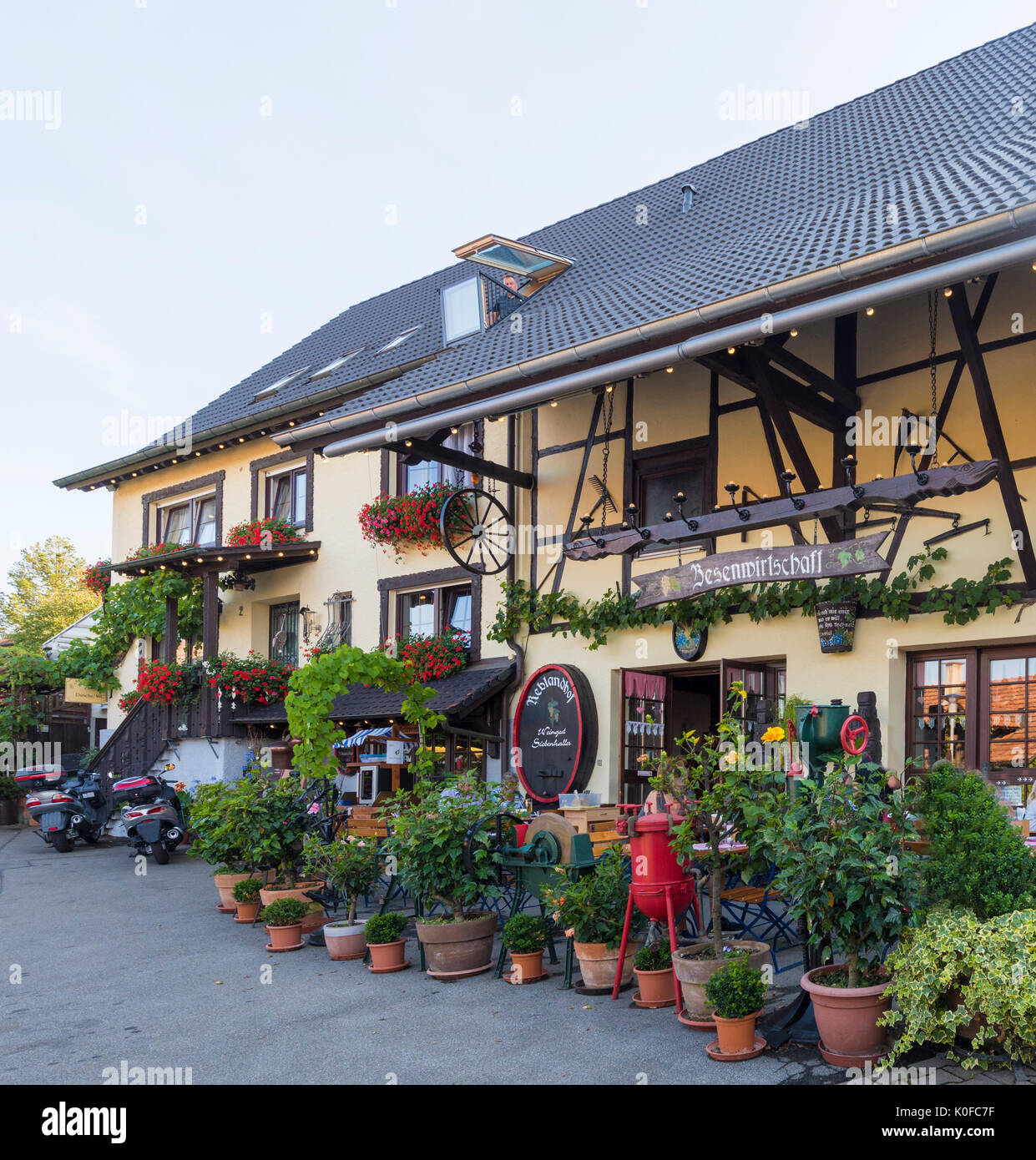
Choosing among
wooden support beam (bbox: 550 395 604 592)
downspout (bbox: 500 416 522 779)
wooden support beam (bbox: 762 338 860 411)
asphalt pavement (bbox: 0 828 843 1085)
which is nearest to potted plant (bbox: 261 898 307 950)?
asphalt pavement (bbox: 0 828 843 1085)

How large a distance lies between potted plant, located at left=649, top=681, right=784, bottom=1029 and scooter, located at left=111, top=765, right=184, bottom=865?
32.4 feet

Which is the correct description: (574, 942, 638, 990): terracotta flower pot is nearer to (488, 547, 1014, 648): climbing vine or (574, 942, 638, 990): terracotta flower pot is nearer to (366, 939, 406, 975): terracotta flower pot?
(366, 939, 406, 975): terracotta flower pot

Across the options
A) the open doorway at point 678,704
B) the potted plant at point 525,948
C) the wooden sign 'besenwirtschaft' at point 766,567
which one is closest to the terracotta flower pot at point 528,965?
the potted plant at point 525,948

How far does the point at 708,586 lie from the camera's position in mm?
8562

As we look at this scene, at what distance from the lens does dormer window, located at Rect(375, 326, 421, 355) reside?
53.3 feet

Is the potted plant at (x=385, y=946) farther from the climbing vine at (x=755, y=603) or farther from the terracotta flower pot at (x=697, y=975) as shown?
the climbing vine at (x=755, y=603)

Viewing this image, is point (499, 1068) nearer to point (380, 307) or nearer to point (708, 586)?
point (708, 586)

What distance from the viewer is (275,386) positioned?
706 inches

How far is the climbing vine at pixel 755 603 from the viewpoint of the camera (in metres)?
8.80

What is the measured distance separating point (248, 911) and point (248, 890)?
23 cm

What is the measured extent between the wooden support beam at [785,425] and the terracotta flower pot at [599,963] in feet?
12.9

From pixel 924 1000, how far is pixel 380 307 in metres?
16.6

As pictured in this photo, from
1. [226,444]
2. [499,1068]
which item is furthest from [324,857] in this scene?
[226,444]

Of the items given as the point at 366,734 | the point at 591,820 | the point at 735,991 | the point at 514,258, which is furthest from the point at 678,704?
the point at 735,991
